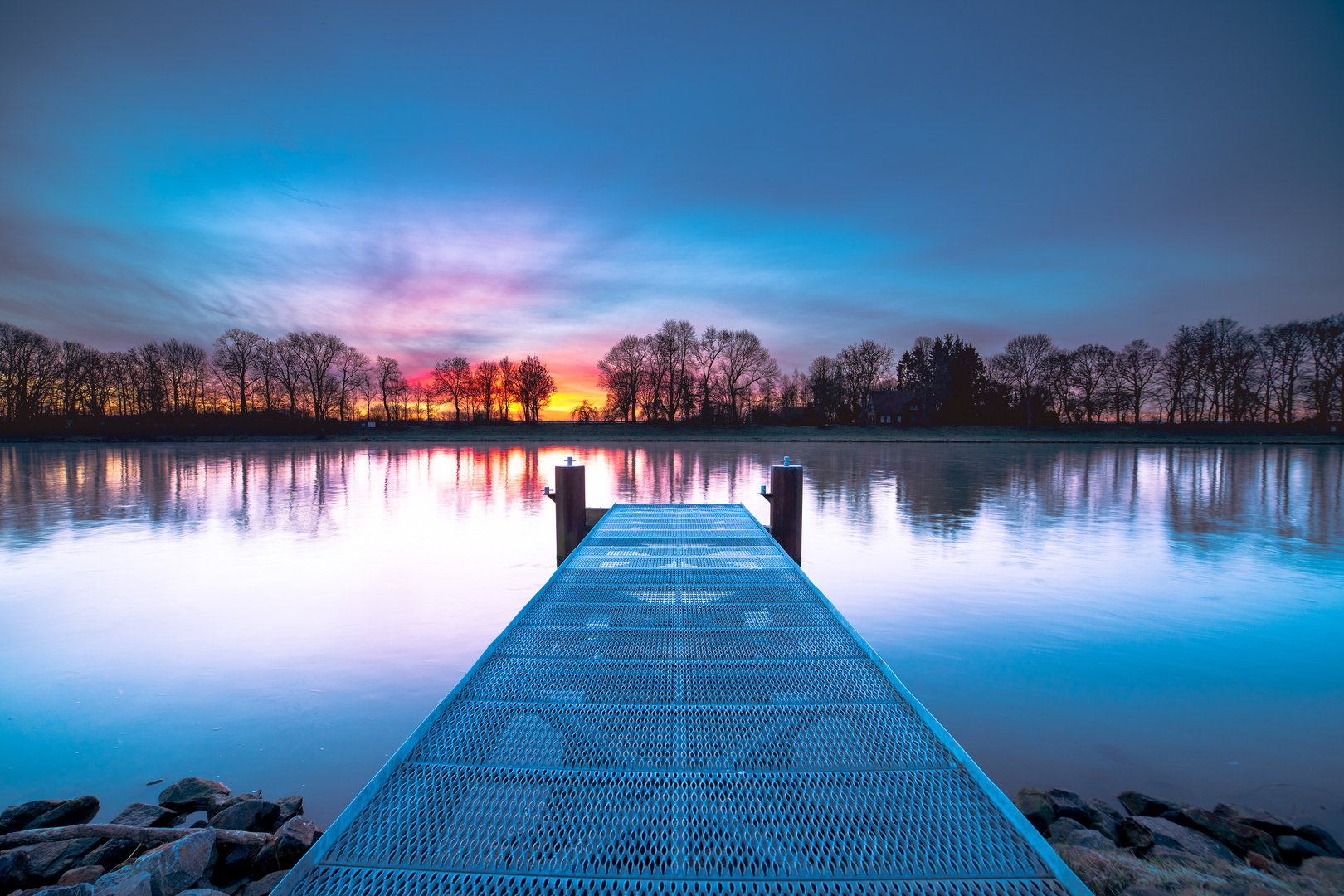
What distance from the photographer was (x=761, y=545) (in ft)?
21.6

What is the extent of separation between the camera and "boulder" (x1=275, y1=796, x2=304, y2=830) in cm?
294

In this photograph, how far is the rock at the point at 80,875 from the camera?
242 centimetres

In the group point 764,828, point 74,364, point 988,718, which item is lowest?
point 988,718

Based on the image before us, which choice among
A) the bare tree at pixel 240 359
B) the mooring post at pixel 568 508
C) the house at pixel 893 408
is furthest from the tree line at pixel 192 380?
the mooring post at pixel 568 508

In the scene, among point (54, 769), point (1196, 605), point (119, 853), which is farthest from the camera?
point (1196, 605)

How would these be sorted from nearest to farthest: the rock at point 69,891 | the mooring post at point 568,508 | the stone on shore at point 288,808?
the rock at point 69,891 < the stone on shore at point 288,808 < the mooring post at point 568,508

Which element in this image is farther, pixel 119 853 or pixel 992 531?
pixel 992 531

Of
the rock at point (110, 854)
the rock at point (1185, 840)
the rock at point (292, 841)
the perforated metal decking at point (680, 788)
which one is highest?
the perforated metal decking at point (680, 788)

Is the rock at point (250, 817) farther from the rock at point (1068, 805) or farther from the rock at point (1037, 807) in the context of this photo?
the rock at point (1068, 805)

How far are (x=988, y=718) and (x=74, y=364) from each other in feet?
248

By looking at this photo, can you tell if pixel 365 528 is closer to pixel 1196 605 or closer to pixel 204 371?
pixel 1196 605

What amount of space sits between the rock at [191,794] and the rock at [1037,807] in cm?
401

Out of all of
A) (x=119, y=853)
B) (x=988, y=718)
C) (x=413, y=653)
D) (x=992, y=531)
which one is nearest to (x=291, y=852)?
(x=119, y=853)

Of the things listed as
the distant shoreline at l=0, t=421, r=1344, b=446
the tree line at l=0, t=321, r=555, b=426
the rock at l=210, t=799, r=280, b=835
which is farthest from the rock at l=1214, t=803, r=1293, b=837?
the tree line at l=0, t=321, r=555, b=426
